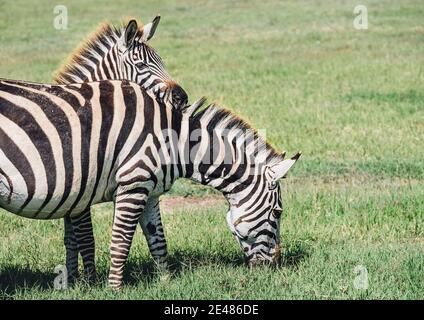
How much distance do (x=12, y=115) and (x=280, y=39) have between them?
64.1 ft

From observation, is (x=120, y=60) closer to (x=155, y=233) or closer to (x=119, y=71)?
(x=119, y=71)

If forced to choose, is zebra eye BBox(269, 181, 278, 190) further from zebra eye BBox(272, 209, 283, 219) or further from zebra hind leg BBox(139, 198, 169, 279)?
zebra hind leg BBox(139, 198, 169, 279)

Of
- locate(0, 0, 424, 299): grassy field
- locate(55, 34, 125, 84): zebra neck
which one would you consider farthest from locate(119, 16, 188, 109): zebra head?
locate(0, 0, 424, 299): grassy field

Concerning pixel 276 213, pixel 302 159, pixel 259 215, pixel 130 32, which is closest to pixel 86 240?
pixel 259 215

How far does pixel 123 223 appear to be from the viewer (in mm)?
6891

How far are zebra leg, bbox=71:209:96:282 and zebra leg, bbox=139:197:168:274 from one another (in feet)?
1.56

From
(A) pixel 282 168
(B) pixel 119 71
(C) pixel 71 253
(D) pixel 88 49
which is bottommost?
(C) pixel 71 253

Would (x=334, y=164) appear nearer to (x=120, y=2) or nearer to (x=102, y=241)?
(x=102, y=241)

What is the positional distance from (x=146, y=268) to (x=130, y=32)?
8.63 feet

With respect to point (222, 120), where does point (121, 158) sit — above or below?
below

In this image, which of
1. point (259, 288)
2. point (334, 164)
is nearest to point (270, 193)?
point (259, 288)

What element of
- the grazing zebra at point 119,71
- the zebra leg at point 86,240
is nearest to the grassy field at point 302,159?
the zebra leg at point 86,240

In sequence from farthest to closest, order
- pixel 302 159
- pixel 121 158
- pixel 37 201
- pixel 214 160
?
1. pixel 302 159
2. pixel 214 160
3. pixel 121 158
4. pixel 37 201

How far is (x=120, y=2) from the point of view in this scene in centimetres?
3609
